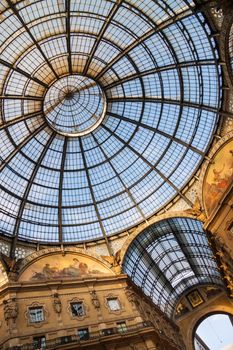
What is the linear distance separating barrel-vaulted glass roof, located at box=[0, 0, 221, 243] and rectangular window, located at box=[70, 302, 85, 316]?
8.47 metres

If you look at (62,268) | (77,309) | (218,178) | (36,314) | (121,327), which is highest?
(218,178)

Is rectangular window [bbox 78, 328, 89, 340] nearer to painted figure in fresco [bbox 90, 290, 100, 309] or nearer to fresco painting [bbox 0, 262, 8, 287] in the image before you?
painted figure in fresco [bbox 90, 290, 100, 309]

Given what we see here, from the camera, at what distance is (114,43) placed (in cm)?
3397

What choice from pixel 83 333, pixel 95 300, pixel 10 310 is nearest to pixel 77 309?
pixel 95 300

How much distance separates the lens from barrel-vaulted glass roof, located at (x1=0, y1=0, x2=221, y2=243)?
30.9 metres

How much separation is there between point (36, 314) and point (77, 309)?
3.88 m

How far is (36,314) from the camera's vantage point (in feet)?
99.8

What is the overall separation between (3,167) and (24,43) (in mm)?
12348

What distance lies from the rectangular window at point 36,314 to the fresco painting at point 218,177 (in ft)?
63.1

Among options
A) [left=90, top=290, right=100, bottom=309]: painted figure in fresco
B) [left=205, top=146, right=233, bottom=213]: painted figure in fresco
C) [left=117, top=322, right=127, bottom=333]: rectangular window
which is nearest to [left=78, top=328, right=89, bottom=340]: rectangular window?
[left=90, top=290, right=100, bottom=309]: painted figure in fresco

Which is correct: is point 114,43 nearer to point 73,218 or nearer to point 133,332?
point 73,218

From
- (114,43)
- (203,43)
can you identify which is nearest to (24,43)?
(114,43)

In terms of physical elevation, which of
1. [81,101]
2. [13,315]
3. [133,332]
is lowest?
[133,332]

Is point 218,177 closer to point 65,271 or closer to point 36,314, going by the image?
point 65,271
